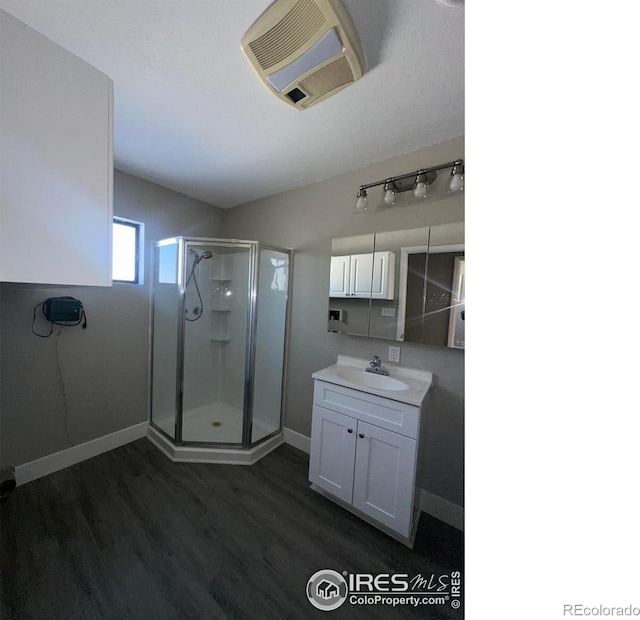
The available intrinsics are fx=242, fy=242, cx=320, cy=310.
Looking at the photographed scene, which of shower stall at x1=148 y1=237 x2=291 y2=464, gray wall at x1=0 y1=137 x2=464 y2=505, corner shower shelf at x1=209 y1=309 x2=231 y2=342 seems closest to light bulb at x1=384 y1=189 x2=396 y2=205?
gray wall at x1=0 y1=137 x2=464 y2=505

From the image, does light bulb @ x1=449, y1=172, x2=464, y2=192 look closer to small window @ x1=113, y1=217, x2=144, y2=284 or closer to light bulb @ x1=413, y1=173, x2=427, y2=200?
light bulb @ x1=413, y1=173, x2=427, y2=200

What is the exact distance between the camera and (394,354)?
1.83m

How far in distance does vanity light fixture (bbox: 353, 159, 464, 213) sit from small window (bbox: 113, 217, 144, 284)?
2056 mm

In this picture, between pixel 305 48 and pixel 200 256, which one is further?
pixel 200 256

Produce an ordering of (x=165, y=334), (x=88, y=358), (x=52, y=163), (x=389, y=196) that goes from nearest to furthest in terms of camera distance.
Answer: (x=52, y=163), (x=389, y=196), (x=88, y=358), (x=165, y=334)

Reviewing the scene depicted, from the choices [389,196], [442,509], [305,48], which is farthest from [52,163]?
[442,509]

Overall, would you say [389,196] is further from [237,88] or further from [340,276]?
[237,88]

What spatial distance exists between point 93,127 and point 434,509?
9.01 ft

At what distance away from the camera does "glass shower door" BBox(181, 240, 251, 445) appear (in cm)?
233

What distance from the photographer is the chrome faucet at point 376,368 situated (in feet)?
5.95

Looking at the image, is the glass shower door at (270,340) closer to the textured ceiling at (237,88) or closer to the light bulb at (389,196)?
the textured ceiling at (237,88)

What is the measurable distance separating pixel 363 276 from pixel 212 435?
6.65 ft
